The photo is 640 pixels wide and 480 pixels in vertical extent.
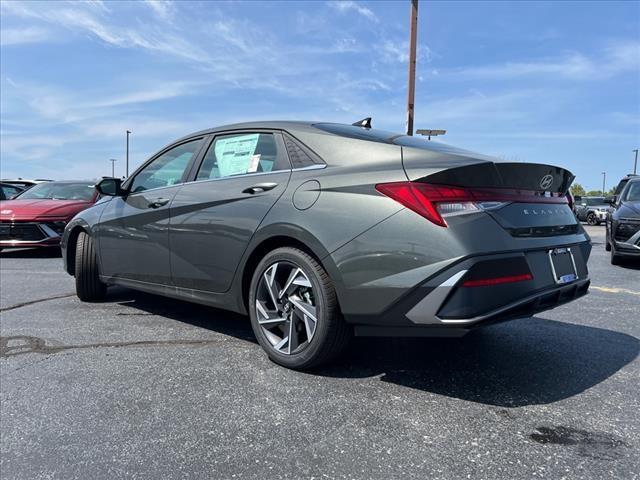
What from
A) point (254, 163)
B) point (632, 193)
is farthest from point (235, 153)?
point (632, 193)

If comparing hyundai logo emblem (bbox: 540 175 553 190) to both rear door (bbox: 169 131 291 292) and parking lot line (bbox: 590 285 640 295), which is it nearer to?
rear door (bbox: 169 131 291 292)

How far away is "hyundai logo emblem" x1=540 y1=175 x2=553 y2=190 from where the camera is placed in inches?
114

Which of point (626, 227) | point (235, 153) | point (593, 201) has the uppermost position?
point (593, 201)

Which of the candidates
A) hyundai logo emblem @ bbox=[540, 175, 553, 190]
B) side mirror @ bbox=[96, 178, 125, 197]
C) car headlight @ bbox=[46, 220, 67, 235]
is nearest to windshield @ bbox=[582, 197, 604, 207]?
car headlight @ bbox=[46, 220, 67, 235]

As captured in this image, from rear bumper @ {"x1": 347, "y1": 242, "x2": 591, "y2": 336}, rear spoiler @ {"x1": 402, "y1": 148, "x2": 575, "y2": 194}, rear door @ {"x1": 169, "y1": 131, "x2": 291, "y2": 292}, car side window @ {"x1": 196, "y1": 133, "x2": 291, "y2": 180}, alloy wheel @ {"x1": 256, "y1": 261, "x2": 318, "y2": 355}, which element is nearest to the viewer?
rear bumper @ {"x1": 347, "y1": 242, "x2": 591, "y2": 336}

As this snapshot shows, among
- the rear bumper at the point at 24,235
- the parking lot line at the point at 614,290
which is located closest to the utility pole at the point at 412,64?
the parking lot line at the point at 614,290

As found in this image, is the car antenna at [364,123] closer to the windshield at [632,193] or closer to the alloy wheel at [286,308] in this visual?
the alloy wheel at [286,308]

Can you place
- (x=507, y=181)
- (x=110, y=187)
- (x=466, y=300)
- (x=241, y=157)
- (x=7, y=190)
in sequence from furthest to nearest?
(x=7, y=190)
(x=110, y=187)
(x=241, y=157)
(x=507, y=181)
(x=466, y=300)

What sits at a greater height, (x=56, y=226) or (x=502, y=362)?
(x=56, y=226)

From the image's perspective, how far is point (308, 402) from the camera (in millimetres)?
2592

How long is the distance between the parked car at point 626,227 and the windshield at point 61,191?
9.29 m

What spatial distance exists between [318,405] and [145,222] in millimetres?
2291

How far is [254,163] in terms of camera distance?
11.2ft

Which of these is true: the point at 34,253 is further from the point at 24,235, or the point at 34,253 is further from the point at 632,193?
the point at 632,193
